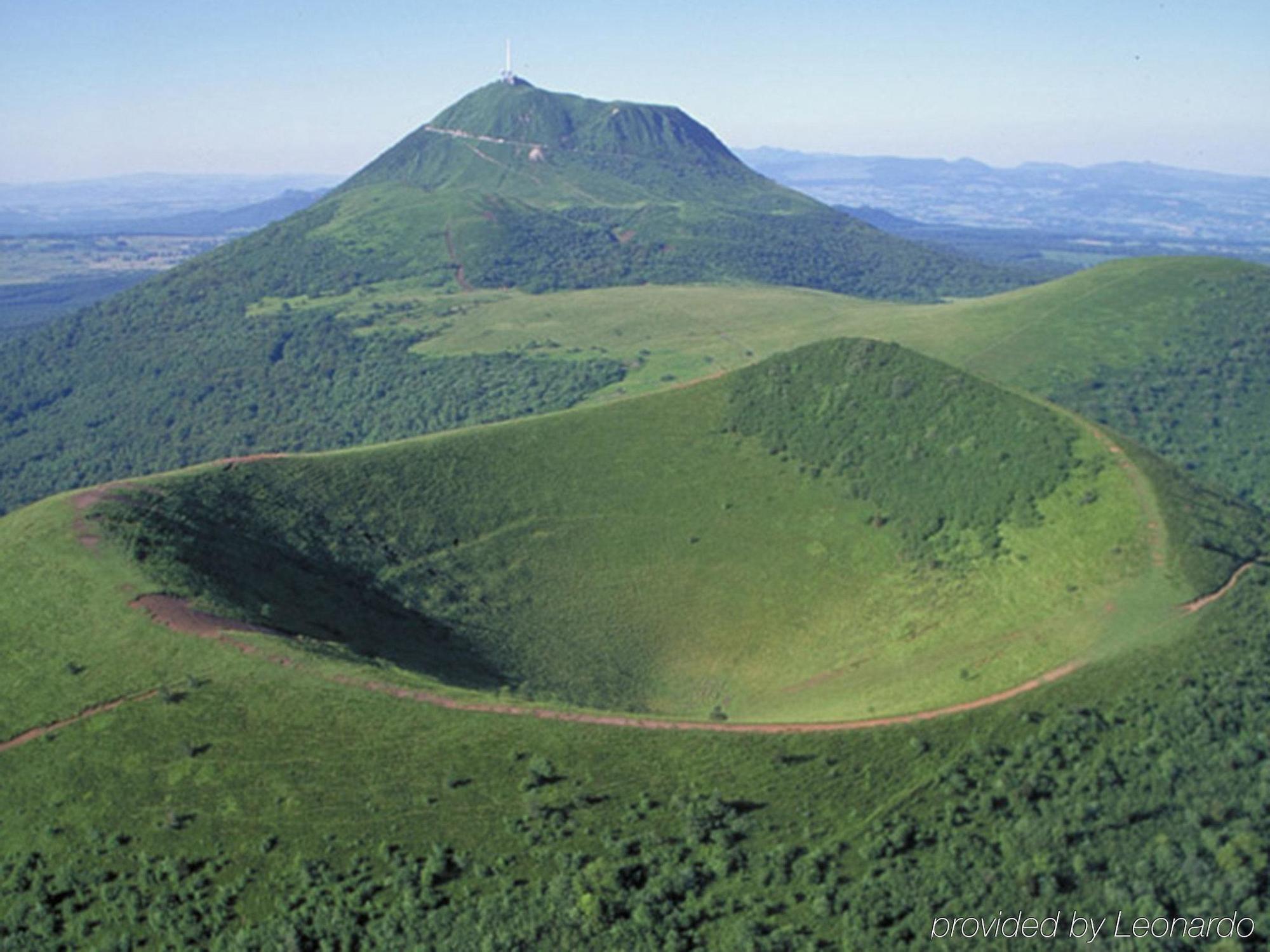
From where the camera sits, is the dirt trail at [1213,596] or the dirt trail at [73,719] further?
the dirt trail at [1213,596]

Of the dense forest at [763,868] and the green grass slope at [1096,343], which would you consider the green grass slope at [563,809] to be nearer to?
the dense forest at [763,868]

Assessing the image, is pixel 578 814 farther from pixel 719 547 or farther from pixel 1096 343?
pixel 1096 343

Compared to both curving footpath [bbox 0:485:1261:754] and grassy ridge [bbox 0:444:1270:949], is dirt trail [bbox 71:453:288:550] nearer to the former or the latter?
curving footpath [bbox 0:485:1261:754]

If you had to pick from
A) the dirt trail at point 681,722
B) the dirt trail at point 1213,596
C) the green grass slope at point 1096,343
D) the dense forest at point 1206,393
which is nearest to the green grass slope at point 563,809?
the dirt trail at point 681,722

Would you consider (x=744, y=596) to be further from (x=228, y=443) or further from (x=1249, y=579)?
(x=228, y=443)

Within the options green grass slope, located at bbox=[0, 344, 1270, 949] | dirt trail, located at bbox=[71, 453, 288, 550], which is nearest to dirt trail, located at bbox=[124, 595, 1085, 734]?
green grass slope, located at bbox=[0, 344, 1270, 949]

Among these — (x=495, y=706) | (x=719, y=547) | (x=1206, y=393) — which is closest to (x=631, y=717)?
(x=495, y=706)

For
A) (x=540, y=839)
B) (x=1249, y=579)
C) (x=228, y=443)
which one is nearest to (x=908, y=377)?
(x=1249, y=579)
